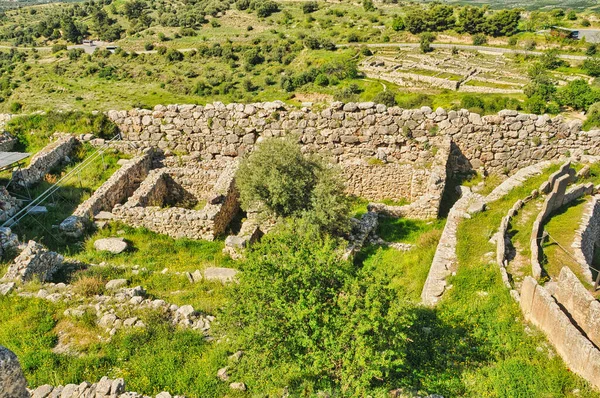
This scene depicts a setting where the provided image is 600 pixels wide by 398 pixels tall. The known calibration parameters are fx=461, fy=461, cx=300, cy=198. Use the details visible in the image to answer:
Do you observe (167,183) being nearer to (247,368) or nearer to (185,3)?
(247,368)

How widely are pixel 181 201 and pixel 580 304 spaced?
39.7ft

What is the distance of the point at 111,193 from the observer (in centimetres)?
1427

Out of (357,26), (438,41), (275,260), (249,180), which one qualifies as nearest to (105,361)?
(275,260)

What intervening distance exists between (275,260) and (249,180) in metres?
5.83

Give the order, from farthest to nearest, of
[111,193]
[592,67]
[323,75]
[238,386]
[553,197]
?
[323,75], [592,67], [111,193], [553,197], [238,386]

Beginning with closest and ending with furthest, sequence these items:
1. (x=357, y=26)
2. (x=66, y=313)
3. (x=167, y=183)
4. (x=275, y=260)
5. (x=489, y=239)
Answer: (x=275, y=260), (x=66, y=313), (x=489, y=239), (x=167, y=183), (x=357, y=26)

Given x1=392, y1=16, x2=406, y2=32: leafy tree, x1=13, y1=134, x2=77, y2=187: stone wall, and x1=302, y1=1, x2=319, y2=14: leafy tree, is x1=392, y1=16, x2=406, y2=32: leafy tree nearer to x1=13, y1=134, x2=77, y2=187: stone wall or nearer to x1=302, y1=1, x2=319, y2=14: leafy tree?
x1=302, y1=1, x2=319, y2=14: leafy tree

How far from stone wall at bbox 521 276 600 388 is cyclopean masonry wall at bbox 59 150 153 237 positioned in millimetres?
11105

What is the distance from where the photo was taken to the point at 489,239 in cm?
1115

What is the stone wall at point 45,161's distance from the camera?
14500 millimetres

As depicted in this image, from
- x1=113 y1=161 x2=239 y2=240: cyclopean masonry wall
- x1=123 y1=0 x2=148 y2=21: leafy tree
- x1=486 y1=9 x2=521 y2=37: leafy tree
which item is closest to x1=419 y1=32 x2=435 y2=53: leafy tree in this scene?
x1=486 y1=9 x2=521 y2=37: leafy tree

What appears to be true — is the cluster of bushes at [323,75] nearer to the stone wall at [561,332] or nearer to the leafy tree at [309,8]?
the leafy tree at [309,8]

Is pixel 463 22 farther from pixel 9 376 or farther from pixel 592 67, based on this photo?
pixel 9 376

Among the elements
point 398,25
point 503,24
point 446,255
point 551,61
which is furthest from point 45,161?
point 503,24
